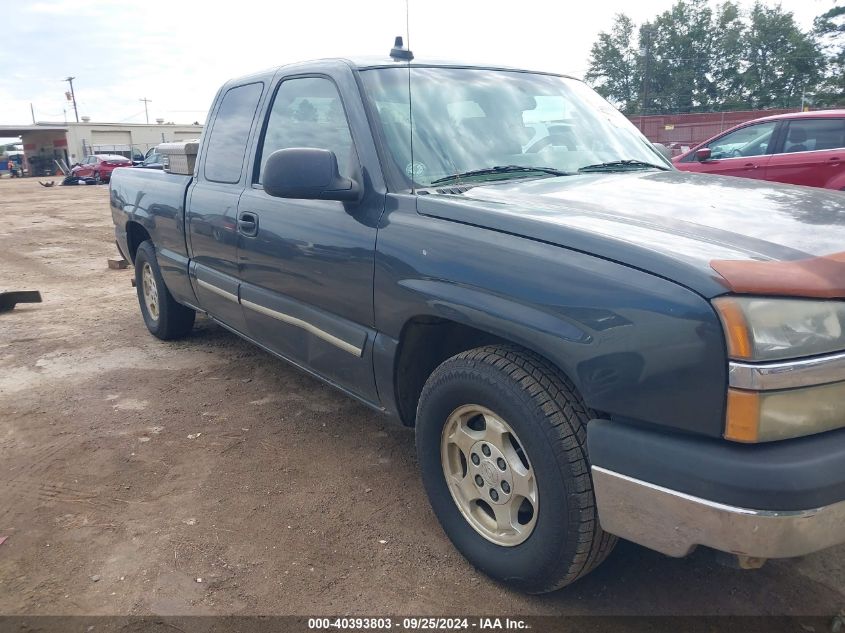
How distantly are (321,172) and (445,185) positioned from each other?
0.49 metres

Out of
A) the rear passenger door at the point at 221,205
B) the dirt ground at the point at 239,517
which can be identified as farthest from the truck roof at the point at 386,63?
the dirt ground at the point at 239,517

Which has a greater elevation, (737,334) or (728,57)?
(728,57)

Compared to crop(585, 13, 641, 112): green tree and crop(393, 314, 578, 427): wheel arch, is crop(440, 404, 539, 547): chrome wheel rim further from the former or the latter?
crop(585, 13, 641, 112): green tree

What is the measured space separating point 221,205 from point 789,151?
23.5 feet

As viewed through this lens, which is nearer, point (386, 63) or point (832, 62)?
point (386, 63)

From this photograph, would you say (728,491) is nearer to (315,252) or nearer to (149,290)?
(315,252)

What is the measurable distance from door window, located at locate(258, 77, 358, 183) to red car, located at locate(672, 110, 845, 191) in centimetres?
560

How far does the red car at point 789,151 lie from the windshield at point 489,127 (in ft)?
16.4

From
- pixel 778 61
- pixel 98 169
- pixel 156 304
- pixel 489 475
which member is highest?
pixel 778 61

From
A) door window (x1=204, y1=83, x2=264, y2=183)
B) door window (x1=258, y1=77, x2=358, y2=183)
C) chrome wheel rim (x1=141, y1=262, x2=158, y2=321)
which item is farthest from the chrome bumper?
chrome wheel rim (x1=141, y1=262, x2=158, y2=321)

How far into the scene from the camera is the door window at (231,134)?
13.2 ft

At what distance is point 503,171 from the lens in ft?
9.98

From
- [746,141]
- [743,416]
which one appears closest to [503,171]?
[743,416]

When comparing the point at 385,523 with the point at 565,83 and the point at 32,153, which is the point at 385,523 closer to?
the point at 565,83
